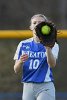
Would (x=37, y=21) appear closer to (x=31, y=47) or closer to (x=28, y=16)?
(x=31, y=47)

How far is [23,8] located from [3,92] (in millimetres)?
2831

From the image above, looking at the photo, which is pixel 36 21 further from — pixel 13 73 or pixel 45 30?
pixel 13 73

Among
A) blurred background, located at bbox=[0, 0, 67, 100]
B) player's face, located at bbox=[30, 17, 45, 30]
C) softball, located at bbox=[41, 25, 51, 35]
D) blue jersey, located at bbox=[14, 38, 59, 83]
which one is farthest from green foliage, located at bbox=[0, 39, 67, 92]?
softball, located at bbox=[41, 25, 51, 35]

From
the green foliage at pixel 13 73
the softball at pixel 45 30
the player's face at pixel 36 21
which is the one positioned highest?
the player's face at pixel 36 21

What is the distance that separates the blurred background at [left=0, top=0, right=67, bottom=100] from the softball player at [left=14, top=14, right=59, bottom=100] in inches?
86.0

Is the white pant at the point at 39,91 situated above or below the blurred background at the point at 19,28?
below

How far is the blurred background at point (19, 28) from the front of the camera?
29.6 ft

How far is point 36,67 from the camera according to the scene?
21.6 ft

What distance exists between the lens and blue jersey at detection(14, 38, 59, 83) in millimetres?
6570

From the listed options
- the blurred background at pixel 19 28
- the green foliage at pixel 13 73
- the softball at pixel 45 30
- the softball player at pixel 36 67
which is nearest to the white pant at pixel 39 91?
the softball player at pixel 36 67

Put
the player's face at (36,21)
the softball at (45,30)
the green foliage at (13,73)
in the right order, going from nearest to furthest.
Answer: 1. the softball at (45,30)
2. the player's face at (36,21)
3. the green foliage at (13,73)

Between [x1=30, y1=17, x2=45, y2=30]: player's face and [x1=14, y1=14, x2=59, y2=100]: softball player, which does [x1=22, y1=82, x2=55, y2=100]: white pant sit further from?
[x1=30, y1=17, x2=45, y2=30]: player's face

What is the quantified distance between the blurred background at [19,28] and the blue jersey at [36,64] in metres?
2.18

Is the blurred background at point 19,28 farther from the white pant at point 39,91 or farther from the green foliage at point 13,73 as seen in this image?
the white pant at point 39,91
